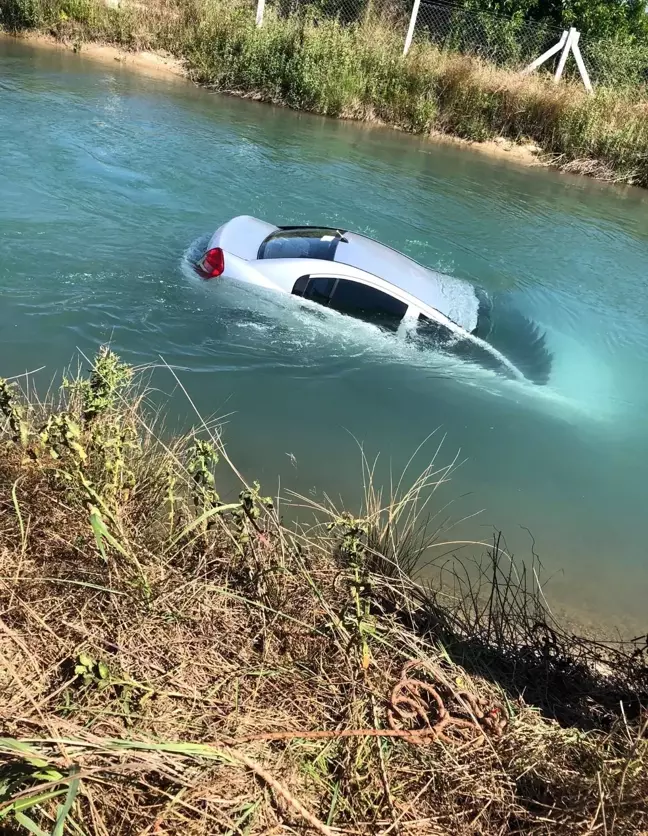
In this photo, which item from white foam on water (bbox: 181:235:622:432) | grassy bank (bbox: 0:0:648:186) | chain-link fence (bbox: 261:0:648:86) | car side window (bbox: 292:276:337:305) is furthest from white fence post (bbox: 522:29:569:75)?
car side window (bbox: 292:276:337:305)

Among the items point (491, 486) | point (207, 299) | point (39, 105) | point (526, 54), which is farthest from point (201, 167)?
point (526, 54)

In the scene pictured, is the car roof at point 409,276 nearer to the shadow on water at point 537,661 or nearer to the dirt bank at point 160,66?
the shadow on water at point 537,661

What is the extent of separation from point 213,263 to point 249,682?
18.6 feet

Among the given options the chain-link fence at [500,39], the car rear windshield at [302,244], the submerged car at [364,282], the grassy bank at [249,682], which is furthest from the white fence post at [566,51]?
the grassy bank at [249,682]

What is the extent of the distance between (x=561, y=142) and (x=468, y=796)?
20.7 meters

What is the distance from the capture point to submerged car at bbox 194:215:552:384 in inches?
284

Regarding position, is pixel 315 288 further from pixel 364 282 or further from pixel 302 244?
pixel 302 244

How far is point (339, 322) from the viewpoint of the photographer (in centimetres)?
751

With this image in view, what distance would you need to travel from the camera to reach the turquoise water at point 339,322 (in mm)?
6352

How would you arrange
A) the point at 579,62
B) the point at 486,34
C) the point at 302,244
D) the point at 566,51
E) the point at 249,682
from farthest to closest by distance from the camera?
the point at 486,34 → the point at 579,62 → the point at 566,51 → the point at 302,244 → the point at 249,682

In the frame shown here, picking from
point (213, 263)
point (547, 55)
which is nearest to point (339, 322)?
point (213, 263)

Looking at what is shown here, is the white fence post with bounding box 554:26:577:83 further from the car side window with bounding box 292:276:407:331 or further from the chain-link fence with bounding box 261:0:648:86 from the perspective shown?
the car side window with bounding box 292:276:407:331

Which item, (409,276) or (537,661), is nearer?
(537,661)

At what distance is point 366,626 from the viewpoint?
10.0ft
